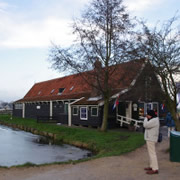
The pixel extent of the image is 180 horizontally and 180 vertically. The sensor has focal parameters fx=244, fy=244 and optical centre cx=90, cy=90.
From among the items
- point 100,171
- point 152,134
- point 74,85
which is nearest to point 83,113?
point 74,85

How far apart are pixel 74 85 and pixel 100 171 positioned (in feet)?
75.1

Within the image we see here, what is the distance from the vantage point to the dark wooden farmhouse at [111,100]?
12164 mm

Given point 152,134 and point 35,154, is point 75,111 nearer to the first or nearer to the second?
point 35,154

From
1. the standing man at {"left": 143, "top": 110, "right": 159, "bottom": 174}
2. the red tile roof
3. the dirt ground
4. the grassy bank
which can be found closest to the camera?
the dirt ground

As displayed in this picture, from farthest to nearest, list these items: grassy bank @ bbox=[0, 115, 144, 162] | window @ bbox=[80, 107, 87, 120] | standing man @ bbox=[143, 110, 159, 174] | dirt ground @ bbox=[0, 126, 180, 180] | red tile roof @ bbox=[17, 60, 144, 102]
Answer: window @ bbox=[80, 107, 87, 120] → red tile roof @ bbox=[17, 60, 144, 102] → grassy bank @ bbox=[0, 115, 144, 162] → standing man @ bbox=[143, 110, 159, 174] → dirt ground @ bbox=[0, 126, 180, 180]

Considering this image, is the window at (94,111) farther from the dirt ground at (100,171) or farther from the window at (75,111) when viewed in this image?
the dirt ground at (100,171)

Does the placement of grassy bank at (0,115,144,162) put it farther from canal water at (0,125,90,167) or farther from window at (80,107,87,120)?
window at (80,107,87,120)

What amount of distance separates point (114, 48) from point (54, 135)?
27.7 feet

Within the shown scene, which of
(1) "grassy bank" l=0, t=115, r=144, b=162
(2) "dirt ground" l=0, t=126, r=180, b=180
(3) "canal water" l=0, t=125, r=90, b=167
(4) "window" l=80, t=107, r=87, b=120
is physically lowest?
(3) "canal water" l=0, t=125, r=90, b=167

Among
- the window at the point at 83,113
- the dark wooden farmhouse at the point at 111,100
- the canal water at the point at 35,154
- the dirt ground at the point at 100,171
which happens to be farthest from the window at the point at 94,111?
the dirt ground at the point at 100,171

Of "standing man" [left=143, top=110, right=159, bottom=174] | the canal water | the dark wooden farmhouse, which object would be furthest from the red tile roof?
the canal water

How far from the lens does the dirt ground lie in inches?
273

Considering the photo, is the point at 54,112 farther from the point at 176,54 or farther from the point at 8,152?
the point at 176,54

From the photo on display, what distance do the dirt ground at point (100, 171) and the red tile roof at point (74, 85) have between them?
5.26m
